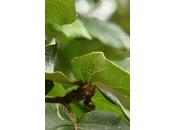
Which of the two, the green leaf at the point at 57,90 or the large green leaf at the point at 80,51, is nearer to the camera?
the green leaf at the point at 57,90

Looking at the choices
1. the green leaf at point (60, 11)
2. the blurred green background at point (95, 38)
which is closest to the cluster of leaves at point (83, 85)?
the green leaf at point (60, 11)

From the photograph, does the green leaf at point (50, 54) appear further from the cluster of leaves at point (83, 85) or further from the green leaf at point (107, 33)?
the green leaf at point (107, 33)

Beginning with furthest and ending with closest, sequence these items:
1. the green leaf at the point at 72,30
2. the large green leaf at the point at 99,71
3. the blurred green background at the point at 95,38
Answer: the blurred green background at the point at 95,38
the green leaf at the point at 72,30
the large green leaf at the point at 99,71

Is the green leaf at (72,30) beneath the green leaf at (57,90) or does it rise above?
above

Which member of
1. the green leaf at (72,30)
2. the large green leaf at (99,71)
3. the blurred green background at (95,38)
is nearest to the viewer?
the large green leaf at (99,71)

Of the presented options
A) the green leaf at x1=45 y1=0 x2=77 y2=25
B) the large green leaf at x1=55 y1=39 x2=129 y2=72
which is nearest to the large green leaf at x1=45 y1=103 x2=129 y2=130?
the green leaf at x1=45 y1=0 x2=77 y2=25
